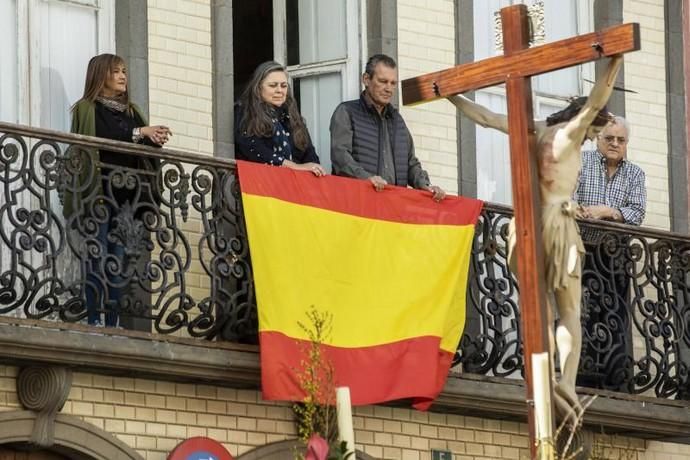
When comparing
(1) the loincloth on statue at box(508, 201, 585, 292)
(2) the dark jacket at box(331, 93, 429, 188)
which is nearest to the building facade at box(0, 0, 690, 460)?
(2) the dark jacket at box(331, 93, 429, 188)

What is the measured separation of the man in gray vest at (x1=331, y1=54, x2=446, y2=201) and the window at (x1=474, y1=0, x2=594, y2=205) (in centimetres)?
148

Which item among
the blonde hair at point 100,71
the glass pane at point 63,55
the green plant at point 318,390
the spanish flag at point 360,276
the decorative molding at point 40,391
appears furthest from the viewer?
the glass pane at point 63,55

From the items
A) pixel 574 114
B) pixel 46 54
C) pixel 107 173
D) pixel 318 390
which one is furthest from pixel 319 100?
pixel 318 390

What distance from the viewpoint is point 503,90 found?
25281 millimetres

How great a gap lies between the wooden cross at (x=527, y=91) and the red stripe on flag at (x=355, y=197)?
3.34 meters

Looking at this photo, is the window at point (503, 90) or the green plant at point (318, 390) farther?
the window at point (503, 90)

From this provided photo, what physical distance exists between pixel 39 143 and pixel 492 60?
370cm

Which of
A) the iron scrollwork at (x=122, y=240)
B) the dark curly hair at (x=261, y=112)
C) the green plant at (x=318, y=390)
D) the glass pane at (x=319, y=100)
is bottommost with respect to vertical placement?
the green plant at (x=318, y=390)

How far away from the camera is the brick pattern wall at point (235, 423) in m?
21.7

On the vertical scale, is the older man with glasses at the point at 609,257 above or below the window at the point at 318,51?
below

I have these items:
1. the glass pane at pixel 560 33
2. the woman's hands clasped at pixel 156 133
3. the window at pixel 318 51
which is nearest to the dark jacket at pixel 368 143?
the window at pixel 318 51

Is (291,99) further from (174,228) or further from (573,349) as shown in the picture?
(573,349)

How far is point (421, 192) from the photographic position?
75.6 ft

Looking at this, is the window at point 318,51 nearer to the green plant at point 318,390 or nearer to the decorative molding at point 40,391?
the green plant at point 318,390
